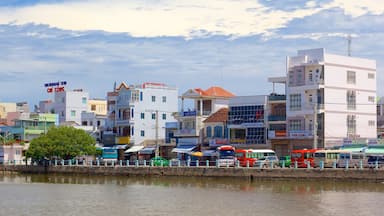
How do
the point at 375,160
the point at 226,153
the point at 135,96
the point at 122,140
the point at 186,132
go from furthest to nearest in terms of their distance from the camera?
the point at 135,96
the point at 122,140
the point at 186,132
the point at 226,153
the point at 375,160

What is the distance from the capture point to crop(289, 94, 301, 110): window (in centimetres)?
7638

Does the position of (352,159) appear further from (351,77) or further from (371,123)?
(371,123)

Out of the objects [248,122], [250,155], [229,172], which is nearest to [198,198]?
[229,172]

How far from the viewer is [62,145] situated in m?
87.2

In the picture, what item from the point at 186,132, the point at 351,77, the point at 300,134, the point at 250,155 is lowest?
the point at 250,155

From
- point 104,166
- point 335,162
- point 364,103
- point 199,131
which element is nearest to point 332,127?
point 364,103

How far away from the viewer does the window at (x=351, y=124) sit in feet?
251

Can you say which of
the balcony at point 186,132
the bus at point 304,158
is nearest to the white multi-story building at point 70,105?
the balcony at point 186,132

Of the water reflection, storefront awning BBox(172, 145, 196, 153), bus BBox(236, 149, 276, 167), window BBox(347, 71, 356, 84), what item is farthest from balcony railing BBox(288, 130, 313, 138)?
storefront awning BBox(172, 145, 196, 153)

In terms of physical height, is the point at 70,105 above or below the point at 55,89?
below

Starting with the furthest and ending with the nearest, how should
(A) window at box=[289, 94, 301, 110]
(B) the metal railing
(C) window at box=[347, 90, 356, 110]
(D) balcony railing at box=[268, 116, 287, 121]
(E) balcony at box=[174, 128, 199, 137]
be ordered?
(E) balcony at box=[174, 128, 199, 137] < (D) balcony railing at box=[268, 116, 287, 121] < (C) window at box=[347, 90, 356, 110] < (A) window at box=[289, 94, 301, 110] < (B) the metal railing

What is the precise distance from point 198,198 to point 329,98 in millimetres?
29421

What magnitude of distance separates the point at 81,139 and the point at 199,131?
13.8 m

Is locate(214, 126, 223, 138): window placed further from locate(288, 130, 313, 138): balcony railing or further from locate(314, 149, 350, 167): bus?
locate(314, 149, 350, 167): bus
